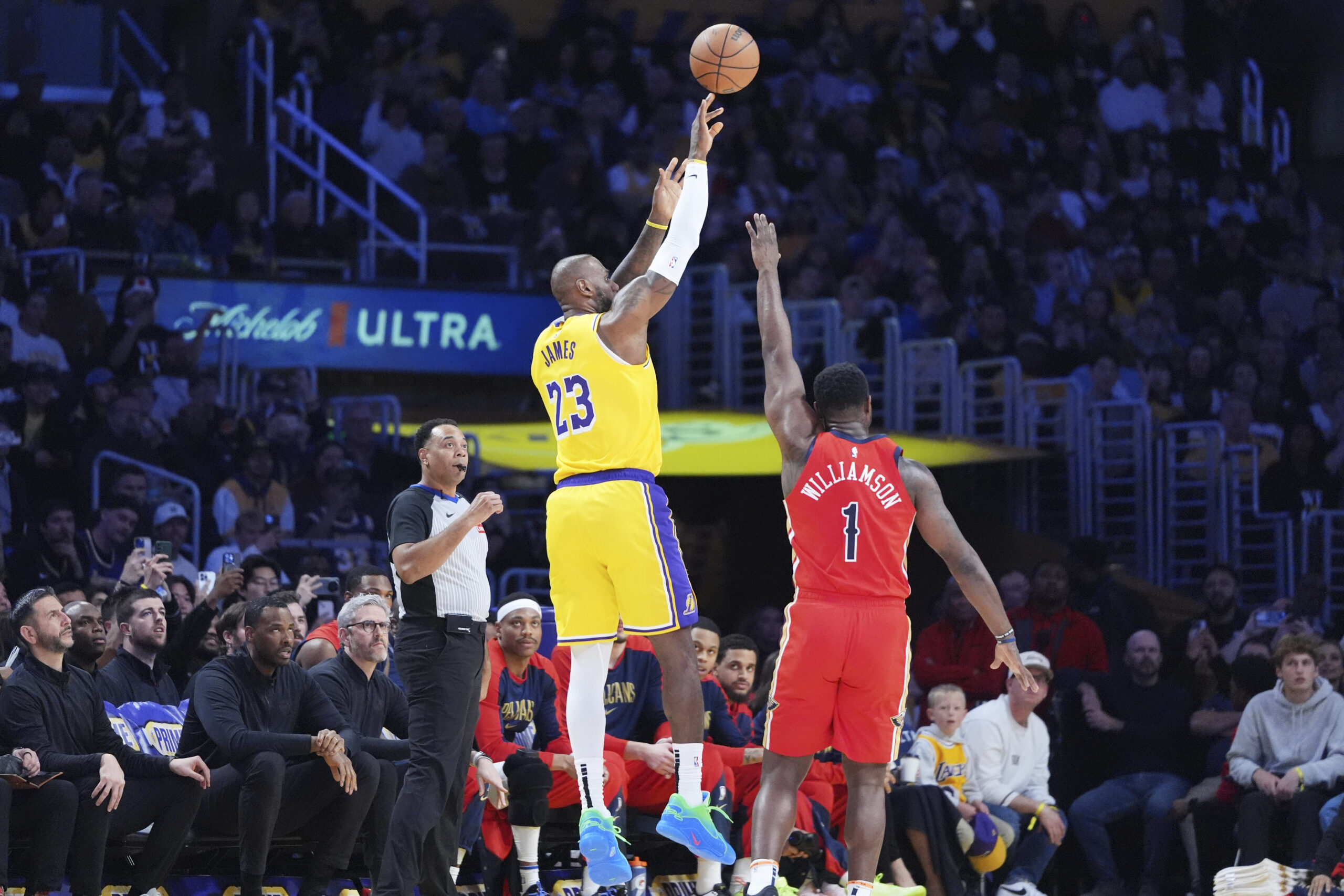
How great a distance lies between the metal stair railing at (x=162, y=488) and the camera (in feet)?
44.0

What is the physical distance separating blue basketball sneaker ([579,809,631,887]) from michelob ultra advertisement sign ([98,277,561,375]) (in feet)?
30.8

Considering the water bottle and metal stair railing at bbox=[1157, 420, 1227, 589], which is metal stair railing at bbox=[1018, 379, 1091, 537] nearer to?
metal stair railing at bbox=[1157, 420, 1227, 589]

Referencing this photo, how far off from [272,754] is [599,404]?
2.59m

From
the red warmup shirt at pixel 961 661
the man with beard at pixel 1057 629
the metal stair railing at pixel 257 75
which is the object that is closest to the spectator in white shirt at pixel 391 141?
the metal stair railing at pixel 257 75

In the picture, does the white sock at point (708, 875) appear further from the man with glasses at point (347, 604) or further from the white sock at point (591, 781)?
the white sock at point (591, 781)

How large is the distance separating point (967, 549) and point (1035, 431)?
32.6ft

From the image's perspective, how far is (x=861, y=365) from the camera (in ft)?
59.6

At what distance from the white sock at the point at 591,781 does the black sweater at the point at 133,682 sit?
120 inches

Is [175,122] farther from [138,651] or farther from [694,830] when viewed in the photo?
[694,830]

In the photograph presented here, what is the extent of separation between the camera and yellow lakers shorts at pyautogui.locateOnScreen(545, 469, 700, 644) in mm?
7762

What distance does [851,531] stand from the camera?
8000 mm

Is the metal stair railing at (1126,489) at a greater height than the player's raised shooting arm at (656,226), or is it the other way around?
the player's raised shooting arm at (656,226)

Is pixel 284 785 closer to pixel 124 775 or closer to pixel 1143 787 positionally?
pixel 124 775

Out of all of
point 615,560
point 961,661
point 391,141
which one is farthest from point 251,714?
point 391,141
